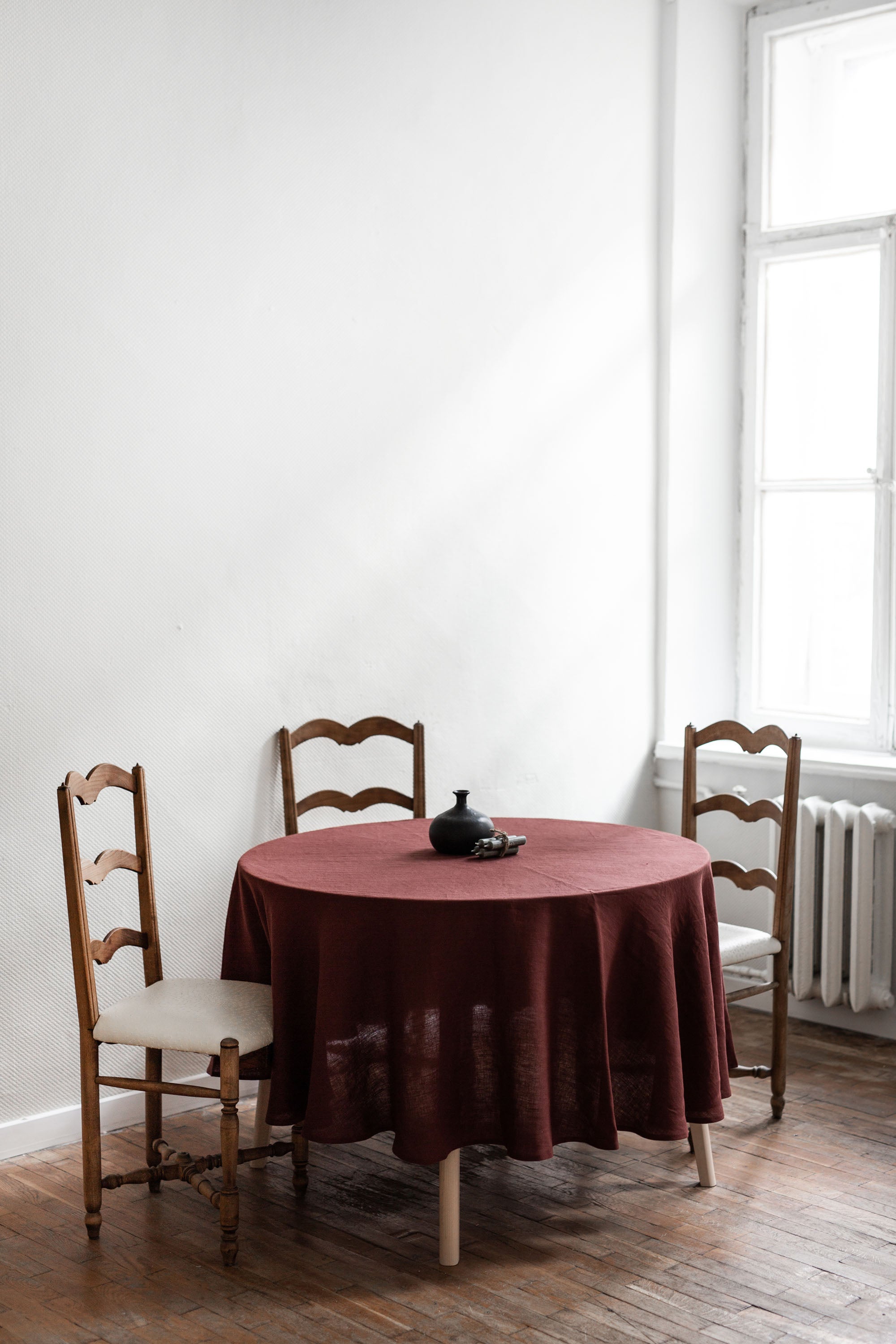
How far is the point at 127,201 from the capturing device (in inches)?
130

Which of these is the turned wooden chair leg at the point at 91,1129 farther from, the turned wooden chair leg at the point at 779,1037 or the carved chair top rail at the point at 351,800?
the turned wooden chair leg at the point at 779,1037

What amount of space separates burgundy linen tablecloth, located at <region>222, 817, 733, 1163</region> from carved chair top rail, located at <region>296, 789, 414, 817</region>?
0.81m

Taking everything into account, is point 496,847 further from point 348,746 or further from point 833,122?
point 833,122

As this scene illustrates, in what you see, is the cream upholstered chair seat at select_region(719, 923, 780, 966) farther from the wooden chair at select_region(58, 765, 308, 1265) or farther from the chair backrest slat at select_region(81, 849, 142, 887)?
the chair backrest slat at select_region(81, 849, 142, 887)

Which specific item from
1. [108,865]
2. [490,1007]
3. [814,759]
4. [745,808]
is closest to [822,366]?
[814,759]

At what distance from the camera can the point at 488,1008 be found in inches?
103

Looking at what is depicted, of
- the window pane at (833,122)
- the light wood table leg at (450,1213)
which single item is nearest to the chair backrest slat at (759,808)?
the light wood table leg at (450,1213)

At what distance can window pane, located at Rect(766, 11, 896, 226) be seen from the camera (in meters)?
4.47

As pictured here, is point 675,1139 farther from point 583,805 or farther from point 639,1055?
point 583,805

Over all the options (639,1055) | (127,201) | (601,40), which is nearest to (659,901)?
(639,1055)

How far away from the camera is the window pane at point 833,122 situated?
4469mm

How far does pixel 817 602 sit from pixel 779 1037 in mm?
1707

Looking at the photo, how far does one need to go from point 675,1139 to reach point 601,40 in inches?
135

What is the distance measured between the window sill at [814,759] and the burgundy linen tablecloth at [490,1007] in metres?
1.58
